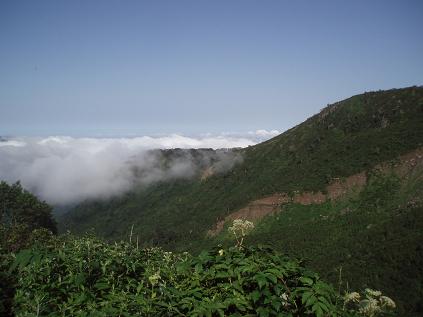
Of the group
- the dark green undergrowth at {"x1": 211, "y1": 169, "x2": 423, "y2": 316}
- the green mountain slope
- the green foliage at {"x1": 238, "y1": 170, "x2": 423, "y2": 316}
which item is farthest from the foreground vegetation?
the green foliage at {"x1": 238, "y1": 170, "x2": 423, "y2": 316}

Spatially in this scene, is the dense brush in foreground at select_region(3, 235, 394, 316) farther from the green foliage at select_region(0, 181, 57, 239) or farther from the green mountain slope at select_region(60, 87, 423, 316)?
the green foliage at select_region(0, 181, 57, 239)

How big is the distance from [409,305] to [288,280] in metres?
65.8

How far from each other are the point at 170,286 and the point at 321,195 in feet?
433

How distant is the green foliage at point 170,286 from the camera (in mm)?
5094

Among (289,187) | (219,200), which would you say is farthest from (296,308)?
(219,200)

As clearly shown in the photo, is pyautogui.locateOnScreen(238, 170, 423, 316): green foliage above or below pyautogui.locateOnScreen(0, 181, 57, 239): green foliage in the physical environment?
below

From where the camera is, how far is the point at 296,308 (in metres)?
5.52

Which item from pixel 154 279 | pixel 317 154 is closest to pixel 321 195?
pixel 317 154

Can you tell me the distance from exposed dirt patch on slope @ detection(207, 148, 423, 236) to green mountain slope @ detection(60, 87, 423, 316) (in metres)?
2.17

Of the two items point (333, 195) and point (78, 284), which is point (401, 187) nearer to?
point (333, 195)

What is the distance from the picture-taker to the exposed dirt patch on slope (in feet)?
378

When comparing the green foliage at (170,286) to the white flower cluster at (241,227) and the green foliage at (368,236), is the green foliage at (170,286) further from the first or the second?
the green foliage at (368,236)

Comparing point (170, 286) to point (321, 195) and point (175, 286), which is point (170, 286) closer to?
point (175, 286)

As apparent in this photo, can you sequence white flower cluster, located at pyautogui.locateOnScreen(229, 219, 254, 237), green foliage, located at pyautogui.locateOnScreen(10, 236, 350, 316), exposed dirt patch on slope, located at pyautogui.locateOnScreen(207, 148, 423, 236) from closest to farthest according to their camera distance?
green foliage, located at pyautogui.locateOnScreen(10, 236, 350, 316) → white flower cluster, located at pyautogui.locateOnScreen(229, 219, 254, 237) → exposed dirt patch on slope, located at pyautogui.locateOnScreen(207, 148, 423, 236)
